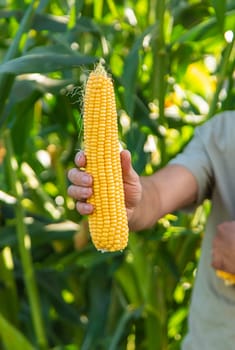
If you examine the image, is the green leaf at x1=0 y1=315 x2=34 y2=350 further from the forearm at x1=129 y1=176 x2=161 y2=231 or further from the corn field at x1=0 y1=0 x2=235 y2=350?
the forearm at x1=129 y1=176 x2=161 y2=231

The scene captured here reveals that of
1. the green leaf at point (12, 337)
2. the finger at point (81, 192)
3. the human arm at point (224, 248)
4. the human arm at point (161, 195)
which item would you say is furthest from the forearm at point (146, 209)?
the green leaf at point (12, 337)

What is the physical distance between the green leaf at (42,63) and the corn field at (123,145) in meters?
0.03

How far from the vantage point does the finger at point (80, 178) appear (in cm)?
106

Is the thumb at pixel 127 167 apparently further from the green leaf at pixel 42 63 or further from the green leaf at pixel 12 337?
the green leaf at pixel 12 337

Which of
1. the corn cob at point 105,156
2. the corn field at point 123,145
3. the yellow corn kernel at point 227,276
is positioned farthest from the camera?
the corn field at point 123,145

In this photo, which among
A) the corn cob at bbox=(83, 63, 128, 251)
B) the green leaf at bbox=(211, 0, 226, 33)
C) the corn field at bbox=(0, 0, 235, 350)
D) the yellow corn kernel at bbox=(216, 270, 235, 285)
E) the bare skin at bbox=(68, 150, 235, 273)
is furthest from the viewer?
the corn field at bbox=(0, 0, 235, 350)

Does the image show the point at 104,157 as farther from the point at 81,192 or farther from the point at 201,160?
the point at 201,160

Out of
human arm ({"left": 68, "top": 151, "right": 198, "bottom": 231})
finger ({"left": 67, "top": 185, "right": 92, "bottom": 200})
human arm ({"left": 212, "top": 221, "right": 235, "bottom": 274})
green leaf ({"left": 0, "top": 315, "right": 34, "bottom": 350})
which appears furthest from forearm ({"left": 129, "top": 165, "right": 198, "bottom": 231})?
green leaf ({"left": 0, "top": 315, "right": 34, "bottom": 350})

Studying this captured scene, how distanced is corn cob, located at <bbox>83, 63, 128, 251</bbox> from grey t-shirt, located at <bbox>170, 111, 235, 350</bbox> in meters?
0.34

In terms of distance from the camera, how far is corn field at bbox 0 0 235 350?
1.60m

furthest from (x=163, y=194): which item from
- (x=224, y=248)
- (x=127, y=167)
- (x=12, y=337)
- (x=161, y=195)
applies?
(x=12, y=337)

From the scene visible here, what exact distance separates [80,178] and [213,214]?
1.22ft

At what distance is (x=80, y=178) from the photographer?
1.07 metres

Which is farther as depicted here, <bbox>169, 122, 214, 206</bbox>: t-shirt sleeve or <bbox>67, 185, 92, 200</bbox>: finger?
<bbox>169, 122, 214, 206</bbox>: t-shirt sleeve
